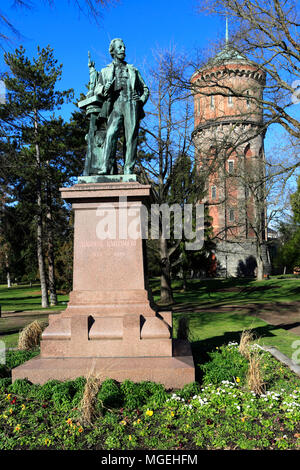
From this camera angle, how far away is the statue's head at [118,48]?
6.86 metres

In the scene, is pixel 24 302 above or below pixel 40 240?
below

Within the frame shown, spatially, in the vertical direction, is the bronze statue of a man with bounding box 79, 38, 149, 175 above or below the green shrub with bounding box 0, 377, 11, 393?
above

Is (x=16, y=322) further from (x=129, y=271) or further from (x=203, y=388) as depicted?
(x=203, y=388)

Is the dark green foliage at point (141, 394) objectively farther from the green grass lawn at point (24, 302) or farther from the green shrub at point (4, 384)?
the green grass lawn at point (24, 302)

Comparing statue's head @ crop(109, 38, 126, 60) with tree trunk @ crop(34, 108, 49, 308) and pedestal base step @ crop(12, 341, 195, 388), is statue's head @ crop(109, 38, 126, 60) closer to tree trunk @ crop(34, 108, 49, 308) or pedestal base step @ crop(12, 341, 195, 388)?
pedestal base step @ crop(12, 341, 195, 388)

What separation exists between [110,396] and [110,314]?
1438mm

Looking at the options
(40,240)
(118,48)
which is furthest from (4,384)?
(40,240)

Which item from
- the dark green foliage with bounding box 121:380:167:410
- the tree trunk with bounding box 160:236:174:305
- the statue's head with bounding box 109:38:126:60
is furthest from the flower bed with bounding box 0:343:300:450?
the tree trunk with bounding box 160:236:174:305

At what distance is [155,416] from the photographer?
4461mm

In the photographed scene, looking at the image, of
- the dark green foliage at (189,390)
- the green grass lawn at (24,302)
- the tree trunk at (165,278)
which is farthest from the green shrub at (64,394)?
the green grass lawn at (24,302)

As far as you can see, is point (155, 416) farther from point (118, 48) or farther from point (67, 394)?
point (118, 48)

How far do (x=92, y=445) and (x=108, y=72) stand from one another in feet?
19.5

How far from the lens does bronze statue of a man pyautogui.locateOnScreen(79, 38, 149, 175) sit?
22.5 ft

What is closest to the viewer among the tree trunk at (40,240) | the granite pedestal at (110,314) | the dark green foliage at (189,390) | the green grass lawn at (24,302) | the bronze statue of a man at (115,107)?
the dark green foliage at (189,390)
